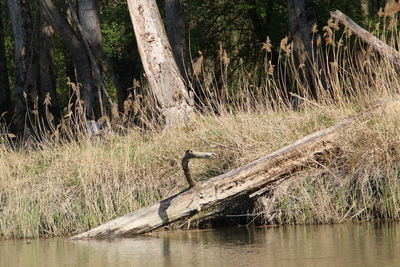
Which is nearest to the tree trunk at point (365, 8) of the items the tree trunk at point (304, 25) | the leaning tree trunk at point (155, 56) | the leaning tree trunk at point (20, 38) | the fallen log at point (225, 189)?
the tree trunk at point (304, 25)

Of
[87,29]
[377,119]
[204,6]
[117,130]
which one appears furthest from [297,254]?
[204,6]

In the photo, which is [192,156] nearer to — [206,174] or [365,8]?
[206,174]

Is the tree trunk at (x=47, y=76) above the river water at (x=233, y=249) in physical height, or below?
above

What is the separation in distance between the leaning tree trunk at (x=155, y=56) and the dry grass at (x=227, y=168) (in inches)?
87.4

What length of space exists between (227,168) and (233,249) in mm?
2351

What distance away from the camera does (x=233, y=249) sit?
7.19 metres

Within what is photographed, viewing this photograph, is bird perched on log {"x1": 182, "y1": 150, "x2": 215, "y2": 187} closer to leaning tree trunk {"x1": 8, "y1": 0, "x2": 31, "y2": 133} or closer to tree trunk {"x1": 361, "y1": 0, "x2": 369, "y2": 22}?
leaning tree trunk {"x1": 8, "y1": 0, "x2": 31, "y2": 133}

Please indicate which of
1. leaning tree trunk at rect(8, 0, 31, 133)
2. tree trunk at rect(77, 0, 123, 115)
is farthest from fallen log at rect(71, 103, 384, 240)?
leaning tree trunk at rect(8, 0, 31, 133)

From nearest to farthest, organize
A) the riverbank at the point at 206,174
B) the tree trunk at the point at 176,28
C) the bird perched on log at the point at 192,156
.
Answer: the bird perched on log at the point at 192,156 < the riverbank at the point at 206,174 < the tree trunk at the point at 176,28

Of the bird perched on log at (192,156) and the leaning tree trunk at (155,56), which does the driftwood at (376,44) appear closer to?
the leaning tree trunk at (155,56)

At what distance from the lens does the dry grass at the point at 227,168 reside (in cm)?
854

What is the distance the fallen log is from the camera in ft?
27.1

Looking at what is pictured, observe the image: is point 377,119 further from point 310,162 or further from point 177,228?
point 177,228

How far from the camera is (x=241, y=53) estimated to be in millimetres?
23656
